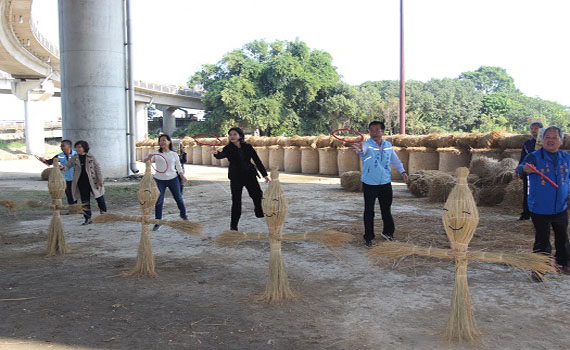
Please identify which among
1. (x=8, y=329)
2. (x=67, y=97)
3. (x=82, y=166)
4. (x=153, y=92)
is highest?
(x=153, y=92)

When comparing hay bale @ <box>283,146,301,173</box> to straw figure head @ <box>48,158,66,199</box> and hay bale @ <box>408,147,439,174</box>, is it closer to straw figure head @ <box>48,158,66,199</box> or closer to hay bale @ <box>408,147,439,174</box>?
hay bale @ <box>408,147,439,174</box>

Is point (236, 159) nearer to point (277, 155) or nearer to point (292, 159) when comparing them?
point (292, 159)

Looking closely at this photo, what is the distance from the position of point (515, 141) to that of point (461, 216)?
392 inches

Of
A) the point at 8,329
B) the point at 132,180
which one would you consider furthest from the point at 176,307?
the point at 132,180

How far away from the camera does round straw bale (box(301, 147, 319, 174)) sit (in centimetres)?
1992

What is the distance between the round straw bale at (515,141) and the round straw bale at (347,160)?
6.06 meters

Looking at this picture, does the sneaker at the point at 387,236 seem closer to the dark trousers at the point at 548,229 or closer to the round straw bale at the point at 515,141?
the dark trousers at the point at 548,229

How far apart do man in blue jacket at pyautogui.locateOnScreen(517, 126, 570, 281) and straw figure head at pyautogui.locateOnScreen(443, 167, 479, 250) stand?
1540 millimetres

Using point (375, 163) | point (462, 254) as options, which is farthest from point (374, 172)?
point (462, 254)

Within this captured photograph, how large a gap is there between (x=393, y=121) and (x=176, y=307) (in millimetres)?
37279

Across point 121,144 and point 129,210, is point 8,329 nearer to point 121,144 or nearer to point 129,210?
point 129,210

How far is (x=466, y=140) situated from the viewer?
13.7 meters

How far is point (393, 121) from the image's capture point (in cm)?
3975

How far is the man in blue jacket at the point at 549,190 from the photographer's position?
180 inches
